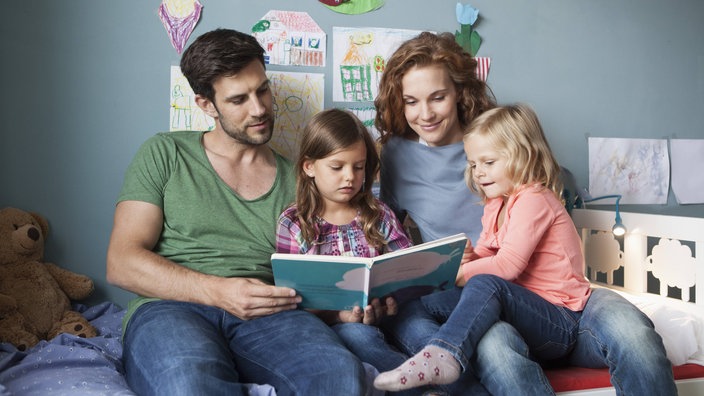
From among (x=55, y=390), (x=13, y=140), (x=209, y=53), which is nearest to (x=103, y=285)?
(x=13, y=140)

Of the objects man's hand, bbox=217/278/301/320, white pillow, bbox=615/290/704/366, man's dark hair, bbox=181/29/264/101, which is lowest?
white pillow, bbox=615/290/704/366

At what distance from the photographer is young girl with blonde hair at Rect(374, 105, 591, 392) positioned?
131 centimetres

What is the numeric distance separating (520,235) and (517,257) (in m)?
0.05

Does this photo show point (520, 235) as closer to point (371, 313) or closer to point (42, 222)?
point (371, 313)

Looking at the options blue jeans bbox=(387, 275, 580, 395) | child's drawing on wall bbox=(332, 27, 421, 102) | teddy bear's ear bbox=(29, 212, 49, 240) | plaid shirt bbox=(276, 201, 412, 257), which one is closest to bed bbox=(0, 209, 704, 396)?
blue jeans bbox=(387, 275, 580, 395)

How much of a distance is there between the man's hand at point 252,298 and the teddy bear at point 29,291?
0.46 meters

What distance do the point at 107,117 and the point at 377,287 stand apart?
960mm

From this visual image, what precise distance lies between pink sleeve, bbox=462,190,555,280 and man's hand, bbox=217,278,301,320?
46 cm

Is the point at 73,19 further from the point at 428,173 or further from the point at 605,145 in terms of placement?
the point at 605,145

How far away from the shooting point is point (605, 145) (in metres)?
2.25

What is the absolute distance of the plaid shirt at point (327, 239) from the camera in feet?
5.11

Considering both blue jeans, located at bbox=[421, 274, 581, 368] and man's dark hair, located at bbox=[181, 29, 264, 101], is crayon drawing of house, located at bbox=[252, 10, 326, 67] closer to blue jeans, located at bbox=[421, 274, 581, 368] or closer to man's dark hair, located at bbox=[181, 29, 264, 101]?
man's dark hair, located at bbox=[181, 29, 264, 101]

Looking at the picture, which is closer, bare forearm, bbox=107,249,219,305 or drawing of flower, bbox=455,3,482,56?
bare forearm, bbox=107,249,219,305

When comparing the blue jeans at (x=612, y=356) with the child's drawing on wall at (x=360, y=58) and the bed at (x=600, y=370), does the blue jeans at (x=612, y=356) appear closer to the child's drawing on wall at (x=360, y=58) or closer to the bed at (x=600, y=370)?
the bed at (x=600, y=370)
